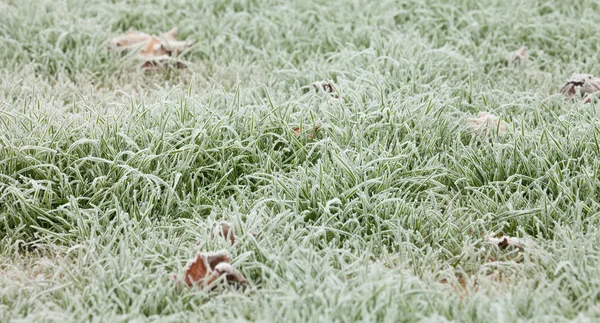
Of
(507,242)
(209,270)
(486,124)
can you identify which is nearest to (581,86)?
(486,124)

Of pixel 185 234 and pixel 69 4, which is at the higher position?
pixel 69 4

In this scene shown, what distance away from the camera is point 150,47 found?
3979mm

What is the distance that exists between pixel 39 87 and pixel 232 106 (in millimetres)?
1027

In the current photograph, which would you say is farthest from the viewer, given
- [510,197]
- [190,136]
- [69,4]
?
[69,4]

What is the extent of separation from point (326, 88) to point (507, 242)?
1.24 m

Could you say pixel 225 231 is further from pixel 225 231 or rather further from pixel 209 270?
pixel 209 270

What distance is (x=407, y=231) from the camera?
241cm

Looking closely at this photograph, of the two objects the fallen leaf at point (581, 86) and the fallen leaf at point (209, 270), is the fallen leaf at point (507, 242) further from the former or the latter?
the fallen leaf at point (581, 86)

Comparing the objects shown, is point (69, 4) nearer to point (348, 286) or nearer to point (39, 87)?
point (39, 87)

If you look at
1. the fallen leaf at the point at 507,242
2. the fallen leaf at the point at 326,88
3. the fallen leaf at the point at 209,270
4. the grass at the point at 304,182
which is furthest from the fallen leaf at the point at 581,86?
the fallen leaf at the point at 209,270

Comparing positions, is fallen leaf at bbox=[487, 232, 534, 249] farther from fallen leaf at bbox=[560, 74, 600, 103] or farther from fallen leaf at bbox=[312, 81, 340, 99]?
fallen leaf at bbox=[560, 74, 600, 103]

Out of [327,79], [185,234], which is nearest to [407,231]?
[185,234]

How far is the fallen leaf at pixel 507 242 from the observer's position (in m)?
2.36

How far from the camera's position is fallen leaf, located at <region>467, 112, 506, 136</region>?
Answer: 116 inches
